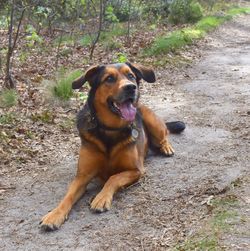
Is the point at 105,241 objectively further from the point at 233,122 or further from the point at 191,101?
the point at 191,101

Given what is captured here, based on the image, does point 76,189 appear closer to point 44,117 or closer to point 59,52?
point 44,117

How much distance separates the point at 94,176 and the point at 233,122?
2968 mm

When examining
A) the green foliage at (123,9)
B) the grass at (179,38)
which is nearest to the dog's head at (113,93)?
the grass at (179,38)

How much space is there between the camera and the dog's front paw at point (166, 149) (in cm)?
574

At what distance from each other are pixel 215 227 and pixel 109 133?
4.93ft

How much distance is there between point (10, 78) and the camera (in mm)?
8227

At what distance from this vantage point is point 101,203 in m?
4.36

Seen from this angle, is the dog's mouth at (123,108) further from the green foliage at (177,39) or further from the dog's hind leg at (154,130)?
the green foliage at (177,39)

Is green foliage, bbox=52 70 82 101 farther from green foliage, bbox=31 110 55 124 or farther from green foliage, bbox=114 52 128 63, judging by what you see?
green foliage, bbox=114 52 128 63

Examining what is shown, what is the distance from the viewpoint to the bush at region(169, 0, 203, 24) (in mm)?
19688

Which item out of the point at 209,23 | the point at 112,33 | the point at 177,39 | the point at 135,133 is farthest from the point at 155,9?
the point at 135,133

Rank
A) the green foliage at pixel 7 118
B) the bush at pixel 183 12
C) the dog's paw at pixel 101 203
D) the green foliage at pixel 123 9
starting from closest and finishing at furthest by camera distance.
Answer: the dog's paw at pixel 101 203 < the green foliage at pixel 7 118 < the green foliage at pixel 123 9 < the bush at pixel 183 12

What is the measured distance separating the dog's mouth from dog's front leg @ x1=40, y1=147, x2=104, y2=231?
47 centimetres

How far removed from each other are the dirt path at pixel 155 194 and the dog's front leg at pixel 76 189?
0.07 metres
